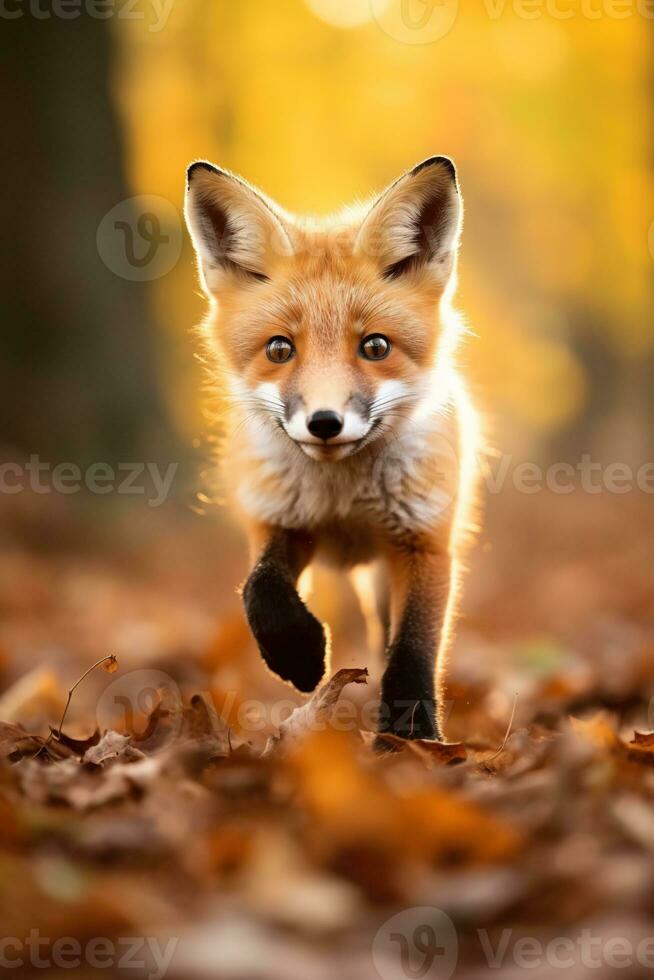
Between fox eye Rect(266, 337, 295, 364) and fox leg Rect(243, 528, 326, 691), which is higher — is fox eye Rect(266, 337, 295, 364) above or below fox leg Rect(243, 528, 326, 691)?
above

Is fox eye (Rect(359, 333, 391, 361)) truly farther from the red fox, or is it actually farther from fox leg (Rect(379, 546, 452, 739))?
fox leg (Rect(379, 546, 452, 739))

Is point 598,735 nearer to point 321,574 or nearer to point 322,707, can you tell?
point 322,707

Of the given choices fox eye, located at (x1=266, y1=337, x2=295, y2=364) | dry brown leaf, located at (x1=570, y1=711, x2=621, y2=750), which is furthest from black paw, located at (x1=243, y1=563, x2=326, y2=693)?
dry brown leaf, located at (x1=570, y1=711, x2=621, y2=750)

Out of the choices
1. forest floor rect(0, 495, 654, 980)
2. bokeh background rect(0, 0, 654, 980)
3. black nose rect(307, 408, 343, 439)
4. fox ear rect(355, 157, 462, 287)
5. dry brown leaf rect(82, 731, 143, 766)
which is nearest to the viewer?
forest floor rect(0, 495, 654, 980)

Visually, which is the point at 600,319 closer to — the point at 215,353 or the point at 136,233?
the point at 136,233

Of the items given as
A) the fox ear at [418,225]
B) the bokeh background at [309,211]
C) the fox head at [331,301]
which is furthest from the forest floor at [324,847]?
the bokeh background at [309,211]

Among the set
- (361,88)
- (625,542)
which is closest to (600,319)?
(361,88)

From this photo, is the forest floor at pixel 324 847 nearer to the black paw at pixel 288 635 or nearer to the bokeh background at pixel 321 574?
the bokeh background at pixel 321 574
